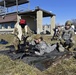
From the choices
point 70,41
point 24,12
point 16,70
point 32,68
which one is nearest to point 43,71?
point 32,68

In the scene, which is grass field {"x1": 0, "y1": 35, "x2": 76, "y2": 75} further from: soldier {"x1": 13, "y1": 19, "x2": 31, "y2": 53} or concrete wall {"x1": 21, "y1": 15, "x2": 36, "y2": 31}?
concrete wall {"x1": 21, "y1": 15, "x2": 36, "y2": 31}

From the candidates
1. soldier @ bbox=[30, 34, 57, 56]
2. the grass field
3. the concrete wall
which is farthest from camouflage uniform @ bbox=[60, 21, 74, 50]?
the concrete wall

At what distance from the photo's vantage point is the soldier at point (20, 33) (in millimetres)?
7312

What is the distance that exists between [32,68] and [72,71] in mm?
1032

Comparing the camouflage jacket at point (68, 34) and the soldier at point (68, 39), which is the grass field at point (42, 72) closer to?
the soldier at point (68, 39)

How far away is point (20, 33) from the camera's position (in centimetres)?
745

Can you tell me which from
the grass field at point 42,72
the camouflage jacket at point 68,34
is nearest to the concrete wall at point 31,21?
the camouflage jacket at point 68,34

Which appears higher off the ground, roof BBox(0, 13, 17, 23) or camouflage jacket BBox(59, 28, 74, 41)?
roof BBox(0, 13, 17, 23)

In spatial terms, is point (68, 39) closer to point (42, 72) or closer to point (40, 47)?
point (40, 47)

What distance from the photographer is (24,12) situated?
89.5ft

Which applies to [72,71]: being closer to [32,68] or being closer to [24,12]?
[32,68]

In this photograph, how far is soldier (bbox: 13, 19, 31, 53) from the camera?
24.0 feet

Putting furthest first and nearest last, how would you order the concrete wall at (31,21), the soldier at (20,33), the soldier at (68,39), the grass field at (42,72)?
the concrete wall at (31,21) < the soldier at (20,33) < the soldier at (68,39) < the grass field at (42,72)

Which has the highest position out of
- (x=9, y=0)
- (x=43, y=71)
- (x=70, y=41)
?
(x=9, y=0)
